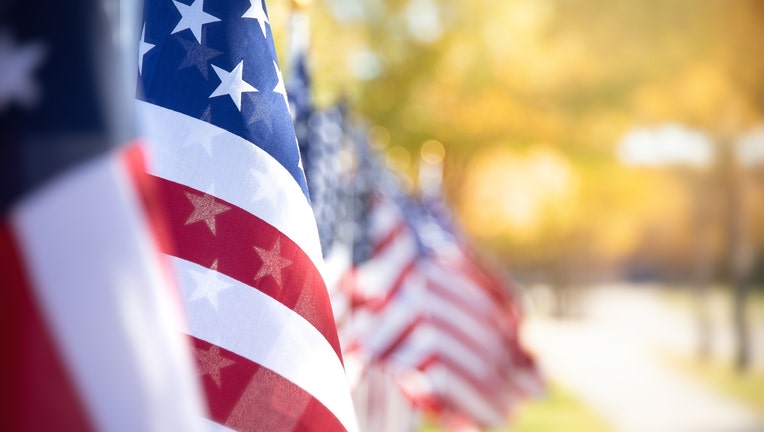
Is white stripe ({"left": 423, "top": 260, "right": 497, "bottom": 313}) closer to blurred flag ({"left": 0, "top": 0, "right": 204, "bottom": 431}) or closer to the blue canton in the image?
the blue canton

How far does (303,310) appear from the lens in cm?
286

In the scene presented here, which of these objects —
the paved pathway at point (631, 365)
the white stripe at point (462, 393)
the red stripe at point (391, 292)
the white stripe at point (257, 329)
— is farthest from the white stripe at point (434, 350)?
the white stripe at point (257, 329)

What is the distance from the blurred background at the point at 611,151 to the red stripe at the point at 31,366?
14.4 metres

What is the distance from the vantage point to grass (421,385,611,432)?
15.6 meters

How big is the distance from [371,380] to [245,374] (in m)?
4.54

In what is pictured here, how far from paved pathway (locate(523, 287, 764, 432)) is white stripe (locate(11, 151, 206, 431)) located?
1512cm

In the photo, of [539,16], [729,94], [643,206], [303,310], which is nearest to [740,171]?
[729,94]

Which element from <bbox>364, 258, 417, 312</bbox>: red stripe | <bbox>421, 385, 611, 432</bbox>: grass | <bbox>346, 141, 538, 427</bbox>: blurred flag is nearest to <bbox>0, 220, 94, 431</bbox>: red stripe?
<bbox>346, 141, 538, 427</bbox>: blurred flag

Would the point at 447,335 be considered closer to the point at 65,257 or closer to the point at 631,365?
the point at 65,257

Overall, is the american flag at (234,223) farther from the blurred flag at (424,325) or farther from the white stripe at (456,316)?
the white stripe at (456,316)

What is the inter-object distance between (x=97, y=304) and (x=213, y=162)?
1277 millimetres

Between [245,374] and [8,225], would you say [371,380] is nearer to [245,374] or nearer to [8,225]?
[245,374]

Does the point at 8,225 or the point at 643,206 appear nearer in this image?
the point at 8,225

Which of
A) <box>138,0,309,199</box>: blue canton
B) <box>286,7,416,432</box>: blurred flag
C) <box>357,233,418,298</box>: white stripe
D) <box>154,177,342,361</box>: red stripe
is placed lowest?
<box>357,233,418,298</box>: white stripe
